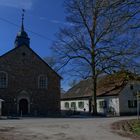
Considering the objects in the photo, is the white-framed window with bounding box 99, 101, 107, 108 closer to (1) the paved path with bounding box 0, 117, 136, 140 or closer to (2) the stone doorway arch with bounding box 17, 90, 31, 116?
(2) the stone doorway arch with bounding box 17, 90, 31, 116

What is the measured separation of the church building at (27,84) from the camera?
47344mm

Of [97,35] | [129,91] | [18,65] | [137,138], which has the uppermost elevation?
[97,35]

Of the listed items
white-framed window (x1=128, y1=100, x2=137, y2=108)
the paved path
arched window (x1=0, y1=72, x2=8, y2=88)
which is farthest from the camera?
white-framed window (x1=128, y1=100, x2=137, y2=108)

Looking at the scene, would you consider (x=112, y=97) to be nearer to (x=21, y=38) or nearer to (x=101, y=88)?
(x=101, y=88)

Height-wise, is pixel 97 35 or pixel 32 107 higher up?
pixel 97 35

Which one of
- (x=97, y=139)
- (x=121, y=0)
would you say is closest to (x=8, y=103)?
(x=97, y=139)

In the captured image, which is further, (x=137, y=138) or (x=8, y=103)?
(x=8, y=103)

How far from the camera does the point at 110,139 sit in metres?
16.8

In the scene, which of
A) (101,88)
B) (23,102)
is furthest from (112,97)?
(23,102)

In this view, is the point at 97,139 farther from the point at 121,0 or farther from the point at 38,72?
the point at 38,72

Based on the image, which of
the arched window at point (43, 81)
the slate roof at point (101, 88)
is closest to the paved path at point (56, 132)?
the slate roof at point (101, 88)

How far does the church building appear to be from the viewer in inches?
Answer: 1864

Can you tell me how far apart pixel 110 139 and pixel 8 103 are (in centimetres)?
3179

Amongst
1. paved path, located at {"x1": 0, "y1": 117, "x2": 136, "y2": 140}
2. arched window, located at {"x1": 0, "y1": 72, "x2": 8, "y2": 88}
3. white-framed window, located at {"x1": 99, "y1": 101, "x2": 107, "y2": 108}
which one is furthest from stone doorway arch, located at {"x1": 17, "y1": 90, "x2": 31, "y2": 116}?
paved path, located at {"x1": 0, "y1": 117, "x2": 136, "y2": 140}
